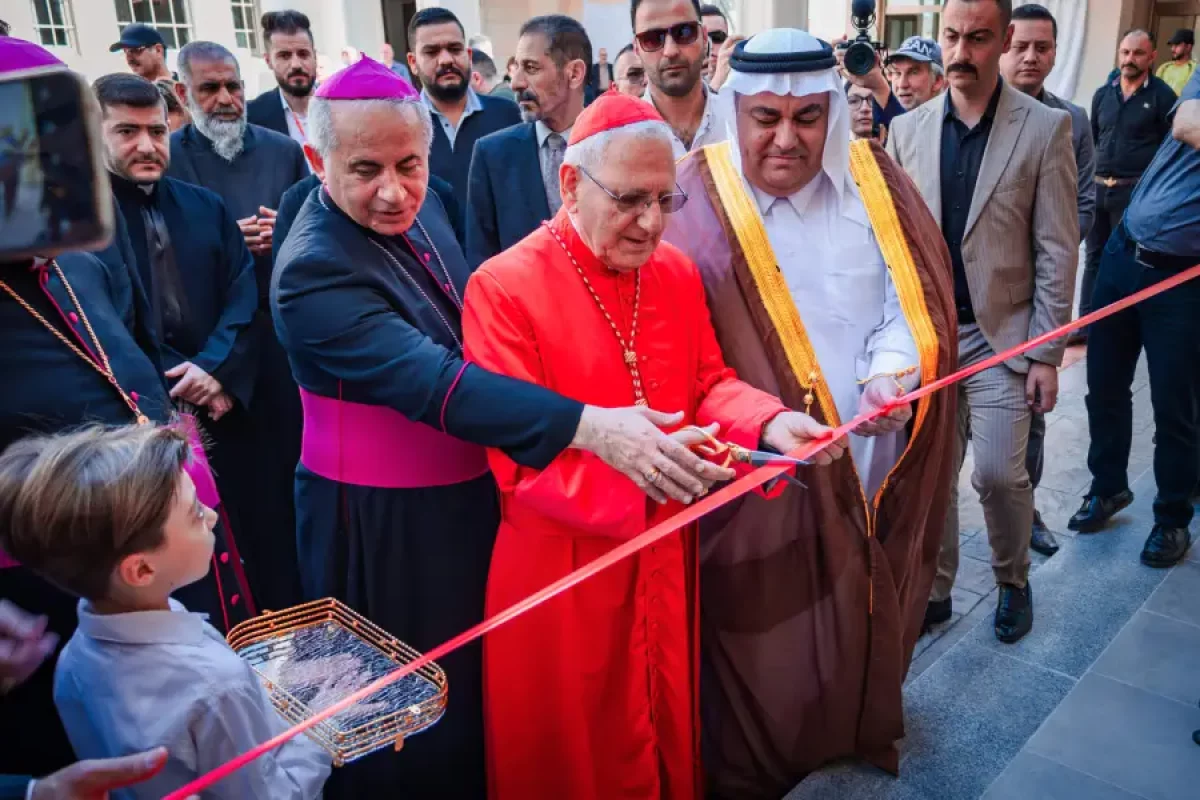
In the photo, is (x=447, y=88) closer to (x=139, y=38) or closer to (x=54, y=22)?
(x=139, y=38)

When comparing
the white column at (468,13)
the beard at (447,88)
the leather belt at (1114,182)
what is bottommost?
the leather belt at (1114,182)

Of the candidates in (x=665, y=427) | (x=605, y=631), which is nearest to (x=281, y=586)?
(x=605, y=631)

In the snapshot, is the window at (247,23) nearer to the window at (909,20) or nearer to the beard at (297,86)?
the window at (909,20)

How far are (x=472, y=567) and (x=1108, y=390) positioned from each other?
3153 millimetres

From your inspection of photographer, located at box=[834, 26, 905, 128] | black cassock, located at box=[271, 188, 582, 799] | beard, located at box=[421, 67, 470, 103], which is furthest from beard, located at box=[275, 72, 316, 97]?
black cassock, located at box=[271, 188, 582, 799]

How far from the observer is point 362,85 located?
2088mm

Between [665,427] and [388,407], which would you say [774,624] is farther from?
[388,407]

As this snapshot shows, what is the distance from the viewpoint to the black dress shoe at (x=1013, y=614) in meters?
3.37

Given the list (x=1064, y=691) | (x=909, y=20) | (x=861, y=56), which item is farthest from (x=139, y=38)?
(x=909, y=20)

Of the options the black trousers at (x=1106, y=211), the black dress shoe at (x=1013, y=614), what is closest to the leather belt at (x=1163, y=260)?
the black dress shoe at (x=1013, y=614)

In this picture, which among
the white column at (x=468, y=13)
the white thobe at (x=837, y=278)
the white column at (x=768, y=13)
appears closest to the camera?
the white thobe at (x=837, y=278)

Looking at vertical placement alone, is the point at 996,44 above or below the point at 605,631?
above

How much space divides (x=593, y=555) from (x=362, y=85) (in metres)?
1.17

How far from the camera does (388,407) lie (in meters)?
2.17
